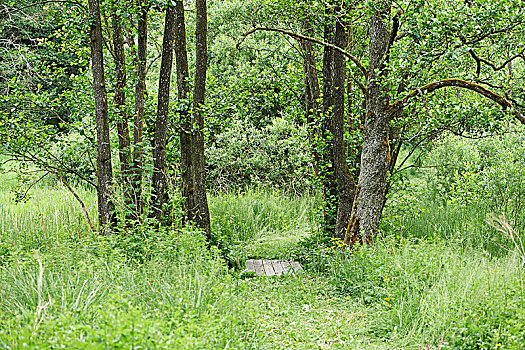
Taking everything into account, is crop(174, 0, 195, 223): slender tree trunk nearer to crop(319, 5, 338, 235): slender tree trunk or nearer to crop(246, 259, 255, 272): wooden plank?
crop(246, 259, 255, 272): wooden plank

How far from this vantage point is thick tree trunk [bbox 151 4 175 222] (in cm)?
578

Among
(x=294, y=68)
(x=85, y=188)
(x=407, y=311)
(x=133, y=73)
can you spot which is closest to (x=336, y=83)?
(x=294, y=68)

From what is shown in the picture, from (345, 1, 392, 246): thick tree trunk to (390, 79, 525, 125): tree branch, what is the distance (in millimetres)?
168

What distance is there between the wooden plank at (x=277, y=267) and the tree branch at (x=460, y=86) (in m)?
2.49

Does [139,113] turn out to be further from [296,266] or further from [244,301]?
[296,266]

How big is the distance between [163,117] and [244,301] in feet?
8.71

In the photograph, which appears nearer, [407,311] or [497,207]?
[407,311]

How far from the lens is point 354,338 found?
3977 mm

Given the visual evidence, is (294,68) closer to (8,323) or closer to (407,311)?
(407,311)

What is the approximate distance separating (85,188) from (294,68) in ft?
19.5

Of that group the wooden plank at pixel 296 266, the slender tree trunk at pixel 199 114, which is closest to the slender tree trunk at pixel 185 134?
the slender tree trunk at pixel 199 114

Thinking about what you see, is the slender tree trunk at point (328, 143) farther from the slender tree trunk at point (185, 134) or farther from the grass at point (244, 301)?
the slender tree trunk at point (185, 134)

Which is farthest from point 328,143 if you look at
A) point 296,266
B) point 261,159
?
point 261,159

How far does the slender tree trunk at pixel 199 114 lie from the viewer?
20.0 feet
